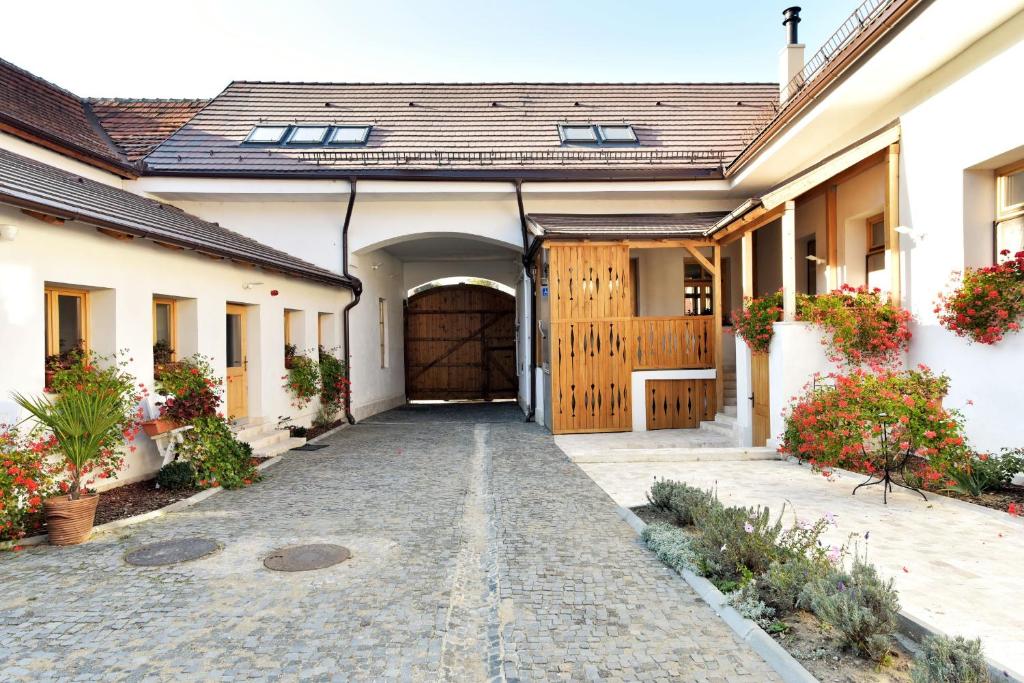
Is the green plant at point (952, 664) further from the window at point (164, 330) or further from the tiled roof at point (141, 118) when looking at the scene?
the tiled roof at point (141, 118)

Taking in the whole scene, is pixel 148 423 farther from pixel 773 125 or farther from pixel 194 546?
pixel 773 125

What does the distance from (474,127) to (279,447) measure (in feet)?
26.2

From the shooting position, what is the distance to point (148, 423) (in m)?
7.15

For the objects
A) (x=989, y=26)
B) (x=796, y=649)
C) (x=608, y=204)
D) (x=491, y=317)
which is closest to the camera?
(x=796, y=649)

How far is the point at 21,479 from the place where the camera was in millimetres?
4980

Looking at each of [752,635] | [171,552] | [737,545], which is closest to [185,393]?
[171,552]

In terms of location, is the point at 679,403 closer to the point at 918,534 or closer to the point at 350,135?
the point at 918,534

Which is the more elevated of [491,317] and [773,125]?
[773,125]

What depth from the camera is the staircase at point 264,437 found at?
9.54 meters

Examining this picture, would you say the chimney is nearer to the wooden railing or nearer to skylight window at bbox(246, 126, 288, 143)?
the wooden railing

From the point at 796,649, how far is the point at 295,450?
27.0ft

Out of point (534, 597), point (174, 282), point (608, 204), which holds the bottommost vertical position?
point (534, 597)

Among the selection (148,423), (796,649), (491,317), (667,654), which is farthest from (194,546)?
(491,317)

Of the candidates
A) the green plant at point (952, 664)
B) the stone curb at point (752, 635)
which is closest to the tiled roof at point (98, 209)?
the stone curb at point (752, 635)
